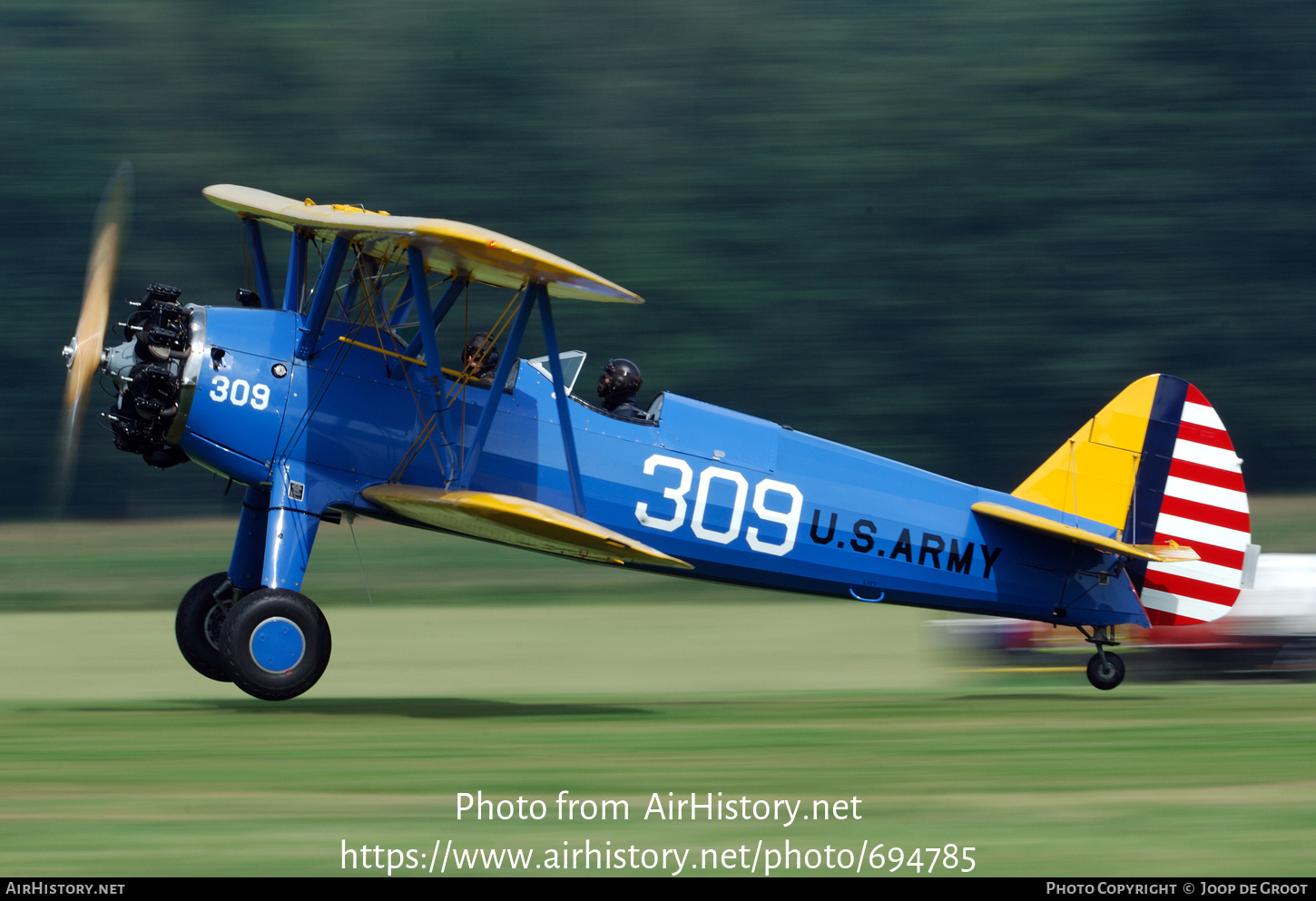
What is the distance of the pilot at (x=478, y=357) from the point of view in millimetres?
9664

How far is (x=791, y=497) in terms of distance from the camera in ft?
33.2

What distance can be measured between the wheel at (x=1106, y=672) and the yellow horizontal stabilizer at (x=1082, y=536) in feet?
3.09

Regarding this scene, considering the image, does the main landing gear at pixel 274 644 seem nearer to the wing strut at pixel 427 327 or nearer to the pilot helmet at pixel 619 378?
the wing strut at pixel 427 327

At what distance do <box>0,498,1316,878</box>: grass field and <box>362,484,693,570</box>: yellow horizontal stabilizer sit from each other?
1152mm

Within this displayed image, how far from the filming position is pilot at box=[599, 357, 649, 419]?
33.0ft

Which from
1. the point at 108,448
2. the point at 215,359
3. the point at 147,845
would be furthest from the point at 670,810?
the point at 108,448


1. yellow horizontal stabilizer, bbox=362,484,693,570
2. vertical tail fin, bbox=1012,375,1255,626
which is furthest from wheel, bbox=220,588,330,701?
vertical tail fin, bbox=1012,375,1255,626

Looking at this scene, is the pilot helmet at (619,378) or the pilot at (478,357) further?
the pilot helmet at (619,378)

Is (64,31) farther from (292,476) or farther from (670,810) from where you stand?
(670,810)

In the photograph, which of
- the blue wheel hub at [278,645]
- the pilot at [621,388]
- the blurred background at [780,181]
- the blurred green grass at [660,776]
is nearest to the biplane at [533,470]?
the blue wheel hub at [278,645]

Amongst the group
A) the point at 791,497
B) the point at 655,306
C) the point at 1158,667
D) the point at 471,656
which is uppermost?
the point at 655,306

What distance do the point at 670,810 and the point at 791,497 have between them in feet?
12.6

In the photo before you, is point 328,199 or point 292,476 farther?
point 328,199
